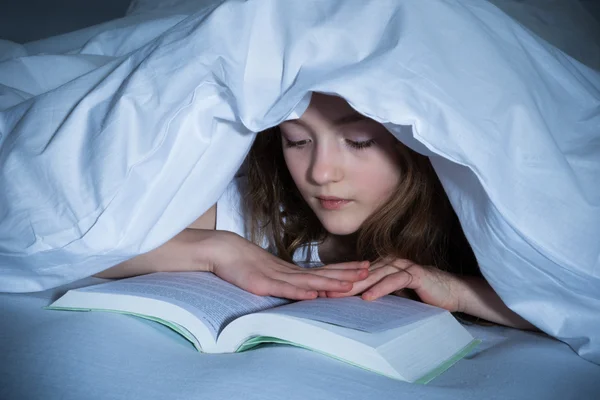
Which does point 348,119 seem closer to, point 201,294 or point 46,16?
point 201,294

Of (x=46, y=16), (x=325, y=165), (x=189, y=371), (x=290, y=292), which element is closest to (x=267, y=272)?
(x=290, y=292)

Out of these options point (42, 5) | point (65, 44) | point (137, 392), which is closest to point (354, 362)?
point (137, 392)

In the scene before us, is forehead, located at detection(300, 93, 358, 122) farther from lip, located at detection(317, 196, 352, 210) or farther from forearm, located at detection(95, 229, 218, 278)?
forearm, located at detection(95, 229, 218, 278)

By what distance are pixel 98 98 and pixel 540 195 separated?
1.93 ft

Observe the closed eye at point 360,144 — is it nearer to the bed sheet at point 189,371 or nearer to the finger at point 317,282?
the finger at point 317,282

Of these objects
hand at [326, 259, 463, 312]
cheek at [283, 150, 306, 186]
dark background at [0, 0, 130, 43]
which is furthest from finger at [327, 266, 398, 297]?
dark background at [0, 0, 130, 43]

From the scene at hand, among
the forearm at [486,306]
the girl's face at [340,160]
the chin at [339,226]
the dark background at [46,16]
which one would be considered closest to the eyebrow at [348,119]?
the girl's face at [340,160]

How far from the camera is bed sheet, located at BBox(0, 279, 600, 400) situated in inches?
24.0

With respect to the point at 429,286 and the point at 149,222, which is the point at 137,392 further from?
the point at 429,286

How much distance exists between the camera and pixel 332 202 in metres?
1.03

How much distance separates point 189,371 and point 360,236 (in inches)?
21.4

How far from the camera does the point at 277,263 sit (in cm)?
97

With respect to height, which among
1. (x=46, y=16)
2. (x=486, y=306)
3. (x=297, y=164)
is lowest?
(x=486, y=306)

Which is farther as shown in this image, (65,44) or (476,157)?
(65,44)
